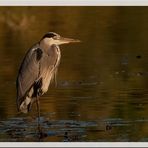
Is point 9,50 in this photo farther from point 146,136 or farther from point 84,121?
point 146,136

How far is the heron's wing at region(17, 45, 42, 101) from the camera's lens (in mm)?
5883

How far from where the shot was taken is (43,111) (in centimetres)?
586

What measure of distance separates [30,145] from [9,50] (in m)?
0.65

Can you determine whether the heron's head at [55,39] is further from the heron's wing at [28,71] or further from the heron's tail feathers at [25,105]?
the heron's tail feathers at [25,105]

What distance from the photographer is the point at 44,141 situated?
5.82 metres

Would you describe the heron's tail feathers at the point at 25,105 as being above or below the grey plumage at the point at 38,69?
below

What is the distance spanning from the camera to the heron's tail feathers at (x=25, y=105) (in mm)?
5855

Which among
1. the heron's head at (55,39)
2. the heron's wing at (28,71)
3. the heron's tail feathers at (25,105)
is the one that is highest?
the heron's head at (55,39)

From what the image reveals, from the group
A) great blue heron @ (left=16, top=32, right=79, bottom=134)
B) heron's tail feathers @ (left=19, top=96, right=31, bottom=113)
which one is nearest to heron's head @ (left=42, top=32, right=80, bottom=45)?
great blue heron @ (left=16, top=32, right=79, bottom=134)

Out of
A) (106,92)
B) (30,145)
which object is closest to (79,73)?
(106,92)

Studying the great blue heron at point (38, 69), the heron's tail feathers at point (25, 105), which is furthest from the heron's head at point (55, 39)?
the heron's tail feathers at point (25, 105)

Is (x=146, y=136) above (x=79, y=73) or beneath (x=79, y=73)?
beneath

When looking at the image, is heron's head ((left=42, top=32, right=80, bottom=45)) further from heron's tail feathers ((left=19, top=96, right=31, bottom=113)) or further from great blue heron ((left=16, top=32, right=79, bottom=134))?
heron's tail feathers ((left=19, top=96, right=31, bottom=113))

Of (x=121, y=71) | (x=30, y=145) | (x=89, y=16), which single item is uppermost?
(x=89, y=16)
